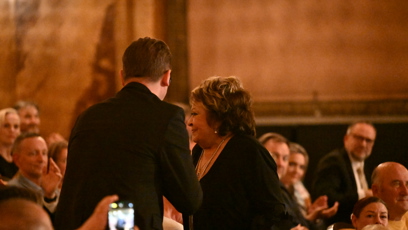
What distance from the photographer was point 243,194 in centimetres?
313

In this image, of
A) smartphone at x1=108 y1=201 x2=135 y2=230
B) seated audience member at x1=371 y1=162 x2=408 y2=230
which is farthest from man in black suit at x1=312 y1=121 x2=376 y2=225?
smartphone at x1=108 y1=201 x2=135 y2=230

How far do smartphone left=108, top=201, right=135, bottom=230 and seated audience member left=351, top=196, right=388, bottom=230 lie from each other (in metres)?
2.14

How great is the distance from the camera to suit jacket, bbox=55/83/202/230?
8.57 ft

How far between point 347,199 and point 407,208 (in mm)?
1300

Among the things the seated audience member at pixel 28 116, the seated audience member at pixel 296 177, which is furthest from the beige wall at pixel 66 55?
the seated audience member at pixel 296 177

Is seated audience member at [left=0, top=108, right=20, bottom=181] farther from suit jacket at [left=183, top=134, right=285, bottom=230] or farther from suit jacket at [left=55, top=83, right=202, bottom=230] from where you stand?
suit jacket at [left=55, top=83, right=202, bottom=230]

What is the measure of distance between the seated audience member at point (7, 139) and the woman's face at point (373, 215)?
2.64 metres

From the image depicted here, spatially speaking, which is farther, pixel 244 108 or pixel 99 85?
pixel 99 85

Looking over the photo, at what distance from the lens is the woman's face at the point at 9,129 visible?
585 centimetres

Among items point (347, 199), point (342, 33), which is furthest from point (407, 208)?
point (342, 33)

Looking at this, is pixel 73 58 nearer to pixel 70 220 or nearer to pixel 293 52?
pixel 293 52

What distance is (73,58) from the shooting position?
25.5 ft

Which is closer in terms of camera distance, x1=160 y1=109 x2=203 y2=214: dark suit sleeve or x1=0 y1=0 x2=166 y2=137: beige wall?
x1=160 y1=109 x2=203 y2=214: dark suit sleeve

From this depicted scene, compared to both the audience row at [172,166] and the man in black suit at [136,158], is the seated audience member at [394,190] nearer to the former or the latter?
the audience row at [172,166]
